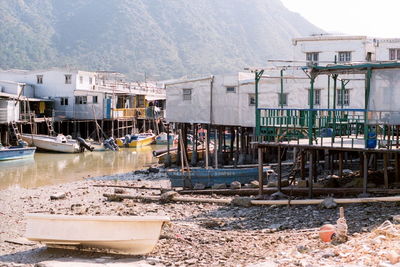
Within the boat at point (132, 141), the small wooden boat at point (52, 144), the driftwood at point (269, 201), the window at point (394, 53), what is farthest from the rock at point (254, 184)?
the boat at point (132, 141)

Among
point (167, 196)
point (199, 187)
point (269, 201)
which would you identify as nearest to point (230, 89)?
point (199, 187)

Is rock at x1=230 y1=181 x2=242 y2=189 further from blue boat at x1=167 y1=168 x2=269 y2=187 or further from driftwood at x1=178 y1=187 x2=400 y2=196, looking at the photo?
blue boat at x1=167 y1=168 x2=269 y2=187

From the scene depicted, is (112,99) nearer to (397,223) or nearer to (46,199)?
(46,199)

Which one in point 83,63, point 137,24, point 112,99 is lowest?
point 112,99

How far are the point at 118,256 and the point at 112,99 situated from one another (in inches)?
1654

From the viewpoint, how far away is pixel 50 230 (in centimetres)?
1405

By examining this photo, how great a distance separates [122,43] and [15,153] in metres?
144

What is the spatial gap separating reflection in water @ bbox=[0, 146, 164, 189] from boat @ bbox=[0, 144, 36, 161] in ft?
1.27

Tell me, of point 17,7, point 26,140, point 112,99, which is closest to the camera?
point 26,140

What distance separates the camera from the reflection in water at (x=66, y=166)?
1252 inches

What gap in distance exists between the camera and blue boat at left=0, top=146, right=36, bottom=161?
38156 mm

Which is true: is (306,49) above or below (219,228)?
above

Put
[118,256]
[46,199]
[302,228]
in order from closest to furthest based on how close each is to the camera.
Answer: [118,256]
[302,228]
[46,199]

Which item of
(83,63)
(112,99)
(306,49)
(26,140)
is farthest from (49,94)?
(83,63)
